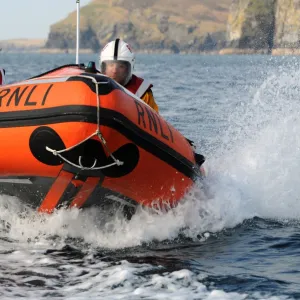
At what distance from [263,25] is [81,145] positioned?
124766 millimetres

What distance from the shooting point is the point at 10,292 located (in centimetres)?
469

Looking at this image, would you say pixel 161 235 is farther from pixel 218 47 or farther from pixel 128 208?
pixel 218 47

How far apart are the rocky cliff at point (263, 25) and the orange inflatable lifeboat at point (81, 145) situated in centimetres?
9771

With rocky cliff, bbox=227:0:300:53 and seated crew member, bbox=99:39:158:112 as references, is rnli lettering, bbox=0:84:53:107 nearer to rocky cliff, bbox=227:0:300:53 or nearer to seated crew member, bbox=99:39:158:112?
seated crew member, bbox=99:39:158:112

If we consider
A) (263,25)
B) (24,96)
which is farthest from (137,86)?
(263,25)

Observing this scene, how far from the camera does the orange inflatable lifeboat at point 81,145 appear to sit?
5320 mm

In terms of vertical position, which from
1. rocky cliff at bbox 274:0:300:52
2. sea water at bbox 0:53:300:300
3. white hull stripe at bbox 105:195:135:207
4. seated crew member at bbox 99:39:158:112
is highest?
rocky cliff at bbox 274:0:300:52

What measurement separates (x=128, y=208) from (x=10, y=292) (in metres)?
1.61

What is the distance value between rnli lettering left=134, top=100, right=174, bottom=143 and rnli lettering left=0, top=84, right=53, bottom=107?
0.71m

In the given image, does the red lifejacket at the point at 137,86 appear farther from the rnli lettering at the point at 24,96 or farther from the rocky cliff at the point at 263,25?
the rocky cliff at the point at 263,25

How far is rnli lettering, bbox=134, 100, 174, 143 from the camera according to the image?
18.6 ft

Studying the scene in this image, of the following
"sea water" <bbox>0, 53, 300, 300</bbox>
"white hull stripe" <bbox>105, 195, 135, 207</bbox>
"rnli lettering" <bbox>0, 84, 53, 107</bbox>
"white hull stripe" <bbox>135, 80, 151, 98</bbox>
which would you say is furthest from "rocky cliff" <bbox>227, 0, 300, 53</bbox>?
"rnli lettering" <bbox>0, 84, 53, 107</bbox>

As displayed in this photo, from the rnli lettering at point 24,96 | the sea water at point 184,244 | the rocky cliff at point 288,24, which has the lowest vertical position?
the sea water at point 184,244

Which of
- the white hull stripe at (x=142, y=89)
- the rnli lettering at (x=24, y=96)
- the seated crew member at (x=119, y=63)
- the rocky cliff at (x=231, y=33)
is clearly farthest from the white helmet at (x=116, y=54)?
the rocky cliff at (x=231, y=33)
